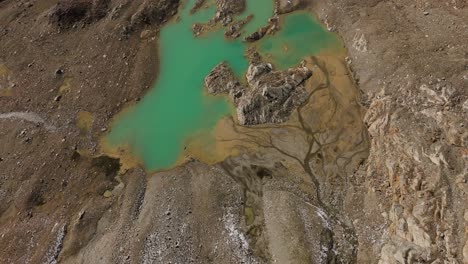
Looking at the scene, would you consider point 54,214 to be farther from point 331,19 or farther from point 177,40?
point 331,19

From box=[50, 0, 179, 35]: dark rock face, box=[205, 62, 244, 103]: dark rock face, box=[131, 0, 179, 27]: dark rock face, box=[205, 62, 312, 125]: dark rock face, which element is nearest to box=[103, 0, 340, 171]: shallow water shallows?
box=[205, 62, 244, 103]: dark rock face

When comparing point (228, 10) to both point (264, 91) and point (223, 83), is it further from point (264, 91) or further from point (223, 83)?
point (264, 91)

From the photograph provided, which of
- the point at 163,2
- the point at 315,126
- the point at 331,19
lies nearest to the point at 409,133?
the point at 315,126

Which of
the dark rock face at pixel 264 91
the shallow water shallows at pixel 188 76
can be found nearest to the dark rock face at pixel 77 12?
the shallow water shallows at pixel 188 76

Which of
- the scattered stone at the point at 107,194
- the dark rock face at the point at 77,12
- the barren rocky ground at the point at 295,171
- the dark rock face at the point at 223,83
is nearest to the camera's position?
the barren rocky ground at the point at 295,171

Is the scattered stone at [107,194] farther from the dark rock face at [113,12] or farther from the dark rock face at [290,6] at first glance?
the dark rock face at [290,6]

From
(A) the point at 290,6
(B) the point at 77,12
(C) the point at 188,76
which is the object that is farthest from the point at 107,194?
(A) the point at 290,6
